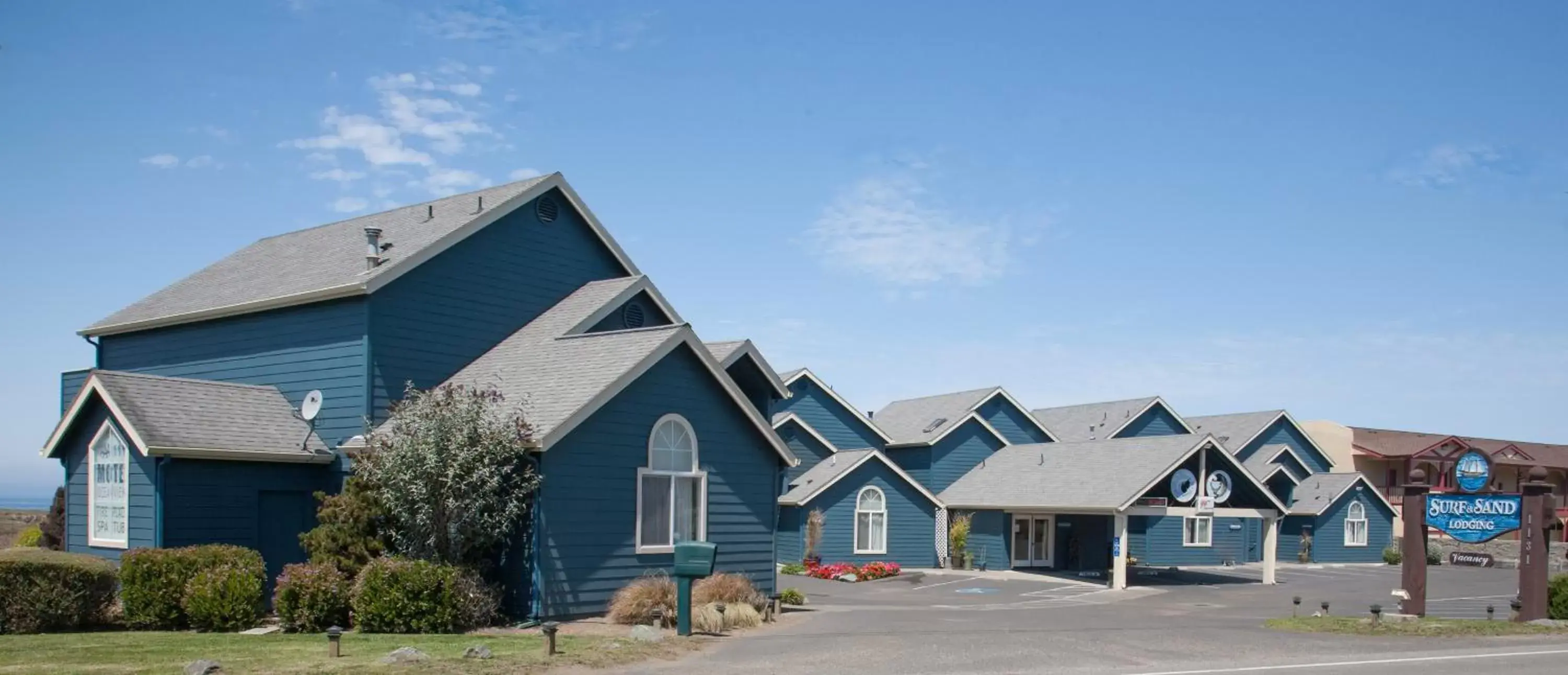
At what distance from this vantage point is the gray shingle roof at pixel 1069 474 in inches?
1463

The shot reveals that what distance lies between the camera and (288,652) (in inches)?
659

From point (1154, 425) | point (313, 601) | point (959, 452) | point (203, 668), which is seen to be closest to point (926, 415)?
point (959, 452)

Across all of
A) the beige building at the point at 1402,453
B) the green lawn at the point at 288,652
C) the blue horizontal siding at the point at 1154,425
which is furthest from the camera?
the beige building at the point at 1402,453

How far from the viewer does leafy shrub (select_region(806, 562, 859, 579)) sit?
126 feet

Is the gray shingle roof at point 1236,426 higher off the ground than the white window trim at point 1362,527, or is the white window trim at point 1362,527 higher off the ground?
the gray shingle roof at point 1236,426

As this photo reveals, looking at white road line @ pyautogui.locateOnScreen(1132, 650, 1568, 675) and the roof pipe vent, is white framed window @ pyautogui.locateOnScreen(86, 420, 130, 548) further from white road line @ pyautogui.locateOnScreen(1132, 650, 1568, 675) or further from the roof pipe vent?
white road line @ pyautogui.locateOnScreen(1132, 650, 1568, 675)

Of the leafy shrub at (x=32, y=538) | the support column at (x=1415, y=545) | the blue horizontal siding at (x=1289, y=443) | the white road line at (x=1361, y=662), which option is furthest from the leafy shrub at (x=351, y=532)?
the blue horizontal siding at (x=1289, y=443)

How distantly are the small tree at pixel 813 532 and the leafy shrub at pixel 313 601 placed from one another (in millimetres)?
21372

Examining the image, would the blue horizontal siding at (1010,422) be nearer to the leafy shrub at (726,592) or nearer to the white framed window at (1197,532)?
the white framed window at (1197,532)

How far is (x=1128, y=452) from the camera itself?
3991 centimetres

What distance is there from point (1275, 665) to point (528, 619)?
37.0 ft

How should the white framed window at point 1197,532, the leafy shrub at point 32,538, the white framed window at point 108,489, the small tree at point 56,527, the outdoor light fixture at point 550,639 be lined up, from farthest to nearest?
1. the white framed window at point 1197,532
2. the leafy shrub at point 32,538
3. the small tree at point 56,527
4. the white framed window at point 108,489
5. the outdoor light fixture at point 550,639

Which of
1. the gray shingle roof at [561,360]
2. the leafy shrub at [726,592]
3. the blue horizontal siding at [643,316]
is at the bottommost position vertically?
the leafy shrub at [726,592]

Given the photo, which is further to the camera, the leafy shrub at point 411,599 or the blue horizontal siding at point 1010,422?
the blue horizontal siding at point 1010,422
